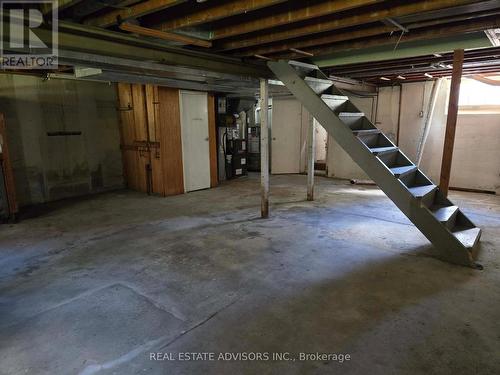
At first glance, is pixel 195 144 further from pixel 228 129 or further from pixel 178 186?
pixel 228 129

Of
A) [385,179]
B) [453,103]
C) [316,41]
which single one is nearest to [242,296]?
[385,179]

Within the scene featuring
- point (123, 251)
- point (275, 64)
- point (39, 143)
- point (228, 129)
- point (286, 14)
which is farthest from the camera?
point (228, 129)

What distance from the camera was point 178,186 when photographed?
19.6ft

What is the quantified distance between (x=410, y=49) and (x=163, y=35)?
8.64 feet

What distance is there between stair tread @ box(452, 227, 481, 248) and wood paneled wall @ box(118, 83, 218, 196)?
14.7 ft

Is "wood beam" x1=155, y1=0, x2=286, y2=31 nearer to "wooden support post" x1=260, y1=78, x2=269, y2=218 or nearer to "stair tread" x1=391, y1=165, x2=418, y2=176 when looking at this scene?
"wooden support post" x1=260, y1=78, x2=269, y2=218

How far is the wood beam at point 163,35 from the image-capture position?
2.46 metres

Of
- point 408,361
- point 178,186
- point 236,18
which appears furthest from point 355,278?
point 178,186

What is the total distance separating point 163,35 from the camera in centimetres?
263

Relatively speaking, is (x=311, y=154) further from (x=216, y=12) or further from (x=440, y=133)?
(x=216, y=12)

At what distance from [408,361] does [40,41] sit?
3.17 metres

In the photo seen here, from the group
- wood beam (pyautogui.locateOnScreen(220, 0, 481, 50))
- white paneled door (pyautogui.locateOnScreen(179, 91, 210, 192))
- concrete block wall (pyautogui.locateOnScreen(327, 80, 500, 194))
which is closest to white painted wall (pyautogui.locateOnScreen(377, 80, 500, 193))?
concrete block wall (pyautogui.locateOnScreen(327, 80, 500, 194))

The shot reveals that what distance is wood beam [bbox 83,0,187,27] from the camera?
6.80ft

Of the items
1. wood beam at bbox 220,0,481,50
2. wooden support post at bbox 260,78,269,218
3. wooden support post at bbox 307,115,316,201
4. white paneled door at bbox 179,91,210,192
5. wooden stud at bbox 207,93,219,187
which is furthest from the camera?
wooden stud at bbox 207,93,219,187
